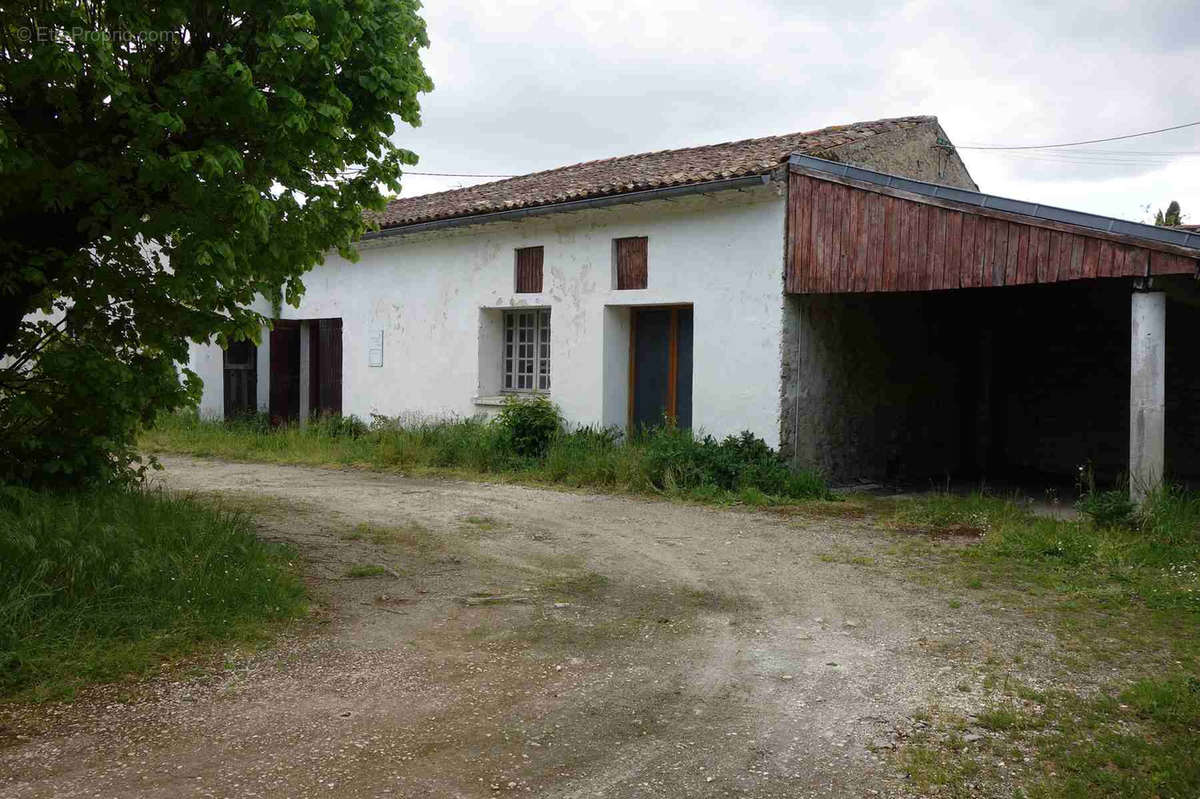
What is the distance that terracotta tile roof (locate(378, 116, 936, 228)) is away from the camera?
11.5m

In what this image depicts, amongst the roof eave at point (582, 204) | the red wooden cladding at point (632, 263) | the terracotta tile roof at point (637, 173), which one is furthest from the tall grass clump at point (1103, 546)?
the red wooden cladding at point (632, 263)

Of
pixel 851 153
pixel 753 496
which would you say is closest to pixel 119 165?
pixel 753 496

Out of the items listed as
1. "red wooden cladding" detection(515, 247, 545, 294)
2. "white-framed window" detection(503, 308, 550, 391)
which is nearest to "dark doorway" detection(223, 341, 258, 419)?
"white-framed window" detection(503, 308, 550, 391)

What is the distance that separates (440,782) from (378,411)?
1299cm

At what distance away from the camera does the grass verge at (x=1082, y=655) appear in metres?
3.47

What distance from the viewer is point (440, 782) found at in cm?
339

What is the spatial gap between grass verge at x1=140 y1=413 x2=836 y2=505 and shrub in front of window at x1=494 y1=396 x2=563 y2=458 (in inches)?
1.2

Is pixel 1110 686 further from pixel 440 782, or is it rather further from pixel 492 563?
pixel 492 563

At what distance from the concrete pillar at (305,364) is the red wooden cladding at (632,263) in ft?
23.5

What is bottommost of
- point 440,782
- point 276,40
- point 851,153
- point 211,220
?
point 440,782

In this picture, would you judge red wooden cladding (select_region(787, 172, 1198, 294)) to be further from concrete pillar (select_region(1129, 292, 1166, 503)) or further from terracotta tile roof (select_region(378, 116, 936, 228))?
terracotta tile roof (select_region(378, 116, 936, 228))

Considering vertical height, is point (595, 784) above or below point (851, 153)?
below

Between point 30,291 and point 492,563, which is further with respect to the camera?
point 492,563

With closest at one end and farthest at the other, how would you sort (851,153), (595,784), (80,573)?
(595,784) → (80,573) → (851,153)
